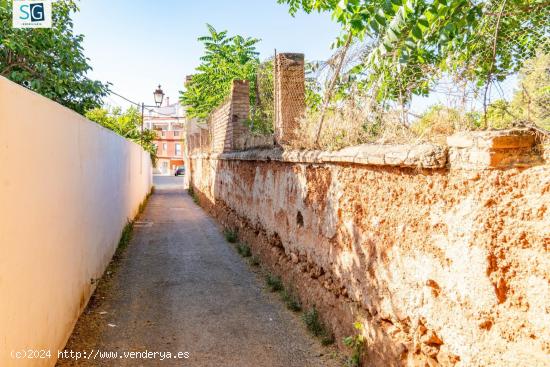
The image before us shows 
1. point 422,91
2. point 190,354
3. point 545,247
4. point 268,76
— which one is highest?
point 268,76

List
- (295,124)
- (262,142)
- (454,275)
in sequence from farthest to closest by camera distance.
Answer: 1. (262,142)
2. (295,124)
3. (454,275)

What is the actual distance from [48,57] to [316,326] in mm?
7038

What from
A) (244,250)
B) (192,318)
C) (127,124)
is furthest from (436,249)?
(127,124)

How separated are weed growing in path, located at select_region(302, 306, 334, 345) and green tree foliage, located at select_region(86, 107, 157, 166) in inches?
962

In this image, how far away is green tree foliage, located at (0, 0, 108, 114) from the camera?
7.66m

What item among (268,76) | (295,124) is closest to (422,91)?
(295,124)

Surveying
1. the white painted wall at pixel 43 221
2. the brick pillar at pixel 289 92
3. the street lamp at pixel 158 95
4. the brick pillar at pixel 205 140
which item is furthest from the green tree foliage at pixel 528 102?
the street lamp at pixel 158 95

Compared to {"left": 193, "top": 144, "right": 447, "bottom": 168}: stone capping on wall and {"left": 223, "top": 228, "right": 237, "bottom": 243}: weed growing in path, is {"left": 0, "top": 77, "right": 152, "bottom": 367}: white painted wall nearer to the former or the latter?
{"left": 193, "top": 144, "right": 447, "bottom": 168}: stone capping on wall

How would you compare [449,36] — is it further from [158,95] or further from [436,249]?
[158,95]

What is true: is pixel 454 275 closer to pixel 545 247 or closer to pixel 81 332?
pixel 545 247

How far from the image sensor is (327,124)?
4.95m

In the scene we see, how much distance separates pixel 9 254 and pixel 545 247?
279 cm

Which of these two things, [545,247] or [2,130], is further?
[2,130]

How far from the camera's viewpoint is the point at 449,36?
3.79 m
